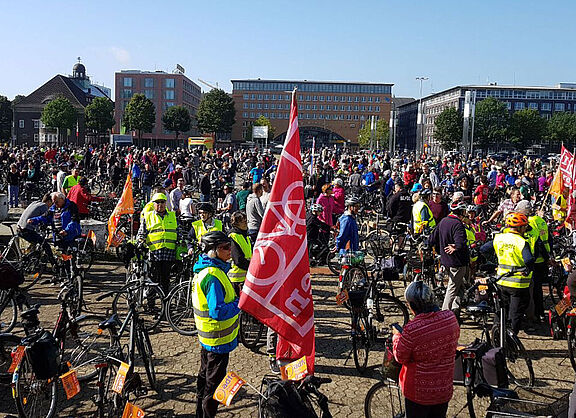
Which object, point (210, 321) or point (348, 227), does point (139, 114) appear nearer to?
point (348, 227)

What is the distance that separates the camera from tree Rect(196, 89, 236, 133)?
9588 cm

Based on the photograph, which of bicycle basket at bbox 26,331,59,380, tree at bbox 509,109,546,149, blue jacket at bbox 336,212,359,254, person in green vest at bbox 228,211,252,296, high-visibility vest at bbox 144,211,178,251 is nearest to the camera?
bicycle basket at bbox 26,331,59,380

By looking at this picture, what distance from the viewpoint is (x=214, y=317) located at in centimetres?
509

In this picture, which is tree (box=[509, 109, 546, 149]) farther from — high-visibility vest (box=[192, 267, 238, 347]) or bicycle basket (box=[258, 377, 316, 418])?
bicycle basket (box=[258, 377, 316, 418])

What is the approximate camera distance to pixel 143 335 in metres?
6.29

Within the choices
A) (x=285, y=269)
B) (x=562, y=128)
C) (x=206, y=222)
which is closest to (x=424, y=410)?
(x=285, y=269)

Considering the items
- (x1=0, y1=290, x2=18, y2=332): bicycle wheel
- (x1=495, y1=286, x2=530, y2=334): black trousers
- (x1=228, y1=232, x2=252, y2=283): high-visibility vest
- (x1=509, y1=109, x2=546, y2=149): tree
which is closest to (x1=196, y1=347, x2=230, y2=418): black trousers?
(x1=228, y1=232, x2=252, y2=283): high-visibility vest

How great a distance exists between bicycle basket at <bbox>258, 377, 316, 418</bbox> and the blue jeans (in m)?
19.5

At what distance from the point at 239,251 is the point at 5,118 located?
103 m

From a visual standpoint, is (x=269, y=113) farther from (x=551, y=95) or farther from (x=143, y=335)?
(x=143, y=335)

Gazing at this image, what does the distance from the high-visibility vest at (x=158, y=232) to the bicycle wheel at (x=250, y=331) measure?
2047 mm

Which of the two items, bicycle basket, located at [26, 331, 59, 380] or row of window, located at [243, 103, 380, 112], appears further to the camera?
row of window, located at [243, 103, 380, 112]

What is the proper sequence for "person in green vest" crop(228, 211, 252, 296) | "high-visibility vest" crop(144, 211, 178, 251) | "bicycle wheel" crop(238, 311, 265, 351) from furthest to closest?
"high-visibility vest" crop(144, 211, 178, 251) < "bicycle wheel" crop(238, 311, 265, 351) < "person in green vest" crop(228, 211, 252, 296)

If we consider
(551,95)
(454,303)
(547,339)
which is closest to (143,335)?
(454,303)
